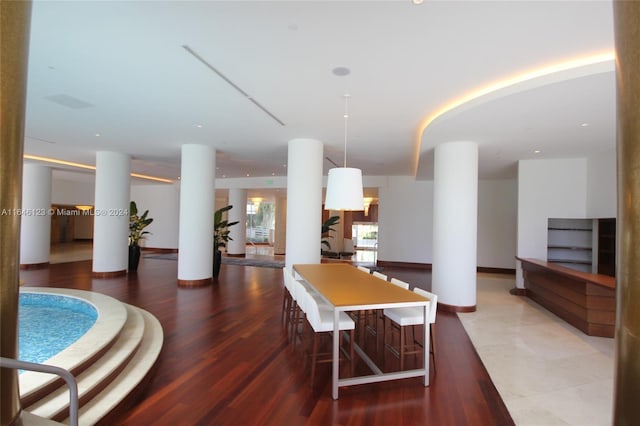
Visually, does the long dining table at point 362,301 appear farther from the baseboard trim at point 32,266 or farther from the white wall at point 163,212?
the white wall at point 163,212

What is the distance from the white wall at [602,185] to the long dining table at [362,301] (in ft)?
17.0

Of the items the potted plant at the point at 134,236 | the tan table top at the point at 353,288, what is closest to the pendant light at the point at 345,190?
the tan table top at the point at 353,288

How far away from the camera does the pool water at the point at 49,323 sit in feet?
12.3

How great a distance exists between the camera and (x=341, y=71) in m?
3.52

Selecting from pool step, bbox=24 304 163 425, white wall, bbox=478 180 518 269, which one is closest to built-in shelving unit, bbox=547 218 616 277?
white wall, bbox=478 180 518 269

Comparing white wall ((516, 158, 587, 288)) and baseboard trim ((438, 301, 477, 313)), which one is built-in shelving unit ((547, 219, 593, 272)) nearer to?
white wall ((516, 158, 587, 288))

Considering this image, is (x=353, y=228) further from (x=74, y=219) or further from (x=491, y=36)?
(x=491, y=36)

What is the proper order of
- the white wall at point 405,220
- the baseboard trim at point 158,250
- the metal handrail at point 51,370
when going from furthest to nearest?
the baseboard trim at point 158,250
the white wall at point 405,220
the metal handrail at point 51,370

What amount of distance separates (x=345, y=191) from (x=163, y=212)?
1214 cm

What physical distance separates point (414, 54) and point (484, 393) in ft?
10.6

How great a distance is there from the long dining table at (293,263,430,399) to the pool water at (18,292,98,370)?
3029 mm

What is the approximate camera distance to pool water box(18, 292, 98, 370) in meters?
3.75

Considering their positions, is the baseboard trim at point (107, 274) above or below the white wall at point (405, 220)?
below

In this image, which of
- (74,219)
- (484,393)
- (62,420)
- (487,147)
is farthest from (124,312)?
(74,219)
